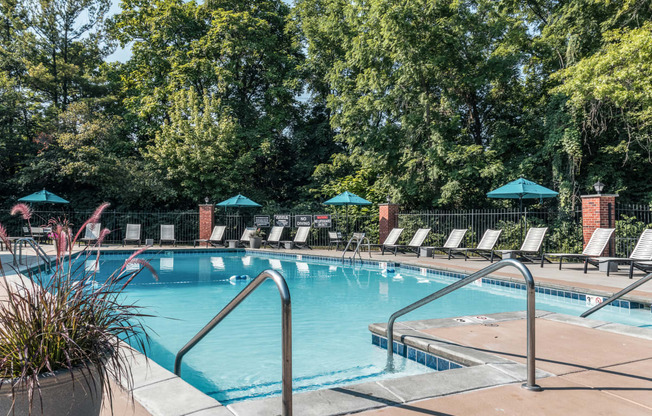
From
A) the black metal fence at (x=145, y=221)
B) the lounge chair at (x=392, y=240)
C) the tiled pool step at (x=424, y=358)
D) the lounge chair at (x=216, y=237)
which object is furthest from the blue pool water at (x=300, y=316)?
the black metal fence at (x=145, y=221)

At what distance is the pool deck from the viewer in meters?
2.41

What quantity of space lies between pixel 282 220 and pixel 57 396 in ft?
51.3

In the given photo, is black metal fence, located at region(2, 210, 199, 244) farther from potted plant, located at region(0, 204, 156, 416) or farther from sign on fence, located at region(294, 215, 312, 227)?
→ potted plant, located at region(0, 204, 156, 416)

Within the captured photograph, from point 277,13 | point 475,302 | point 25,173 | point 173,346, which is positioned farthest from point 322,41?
point 173,346

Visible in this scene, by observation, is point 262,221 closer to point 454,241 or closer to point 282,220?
point 282,220

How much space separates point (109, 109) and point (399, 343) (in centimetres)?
2305

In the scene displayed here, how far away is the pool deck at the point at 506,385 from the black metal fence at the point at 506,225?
10.3 metres

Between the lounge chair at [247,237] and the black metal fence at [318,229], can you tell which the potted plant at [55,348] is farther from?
the lounge chair at [247,237]

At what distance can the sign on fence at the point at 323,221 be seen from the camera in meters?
16.4

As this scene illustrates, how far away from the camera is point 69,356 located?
181 centimetres

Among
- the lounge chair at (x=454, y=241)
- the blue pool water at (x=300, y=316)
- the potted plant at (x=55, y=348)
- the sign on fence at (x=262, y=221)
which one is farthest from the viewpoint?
the sign on fence at (x=262, y=221)

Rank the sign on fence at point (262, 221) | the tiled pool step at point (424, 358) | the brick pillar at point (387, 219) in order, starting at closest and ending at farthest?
the tiled pool step at point (424, 358) → the brick pillar at point (387, 219) → the sign on fence at point (262, 221)

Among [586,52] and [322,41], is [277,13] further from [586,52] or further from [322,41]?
[586,52]

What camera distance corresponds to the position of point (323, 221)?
16.5 metres
